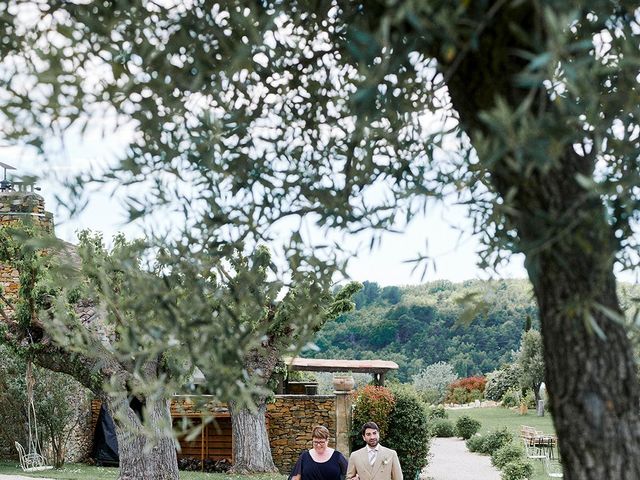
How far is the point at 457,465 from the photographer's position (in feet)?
82.4

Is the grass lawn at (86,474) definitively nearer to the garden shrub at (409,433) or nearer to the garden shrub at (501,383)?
the garden shrub at (409,433)

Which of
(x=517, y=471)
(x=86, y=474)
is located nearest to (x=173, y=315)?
(x=517, y=471)

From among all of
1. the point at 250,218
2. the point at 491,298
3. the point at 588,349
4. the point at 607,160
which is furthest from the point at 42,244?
the point at 607,160

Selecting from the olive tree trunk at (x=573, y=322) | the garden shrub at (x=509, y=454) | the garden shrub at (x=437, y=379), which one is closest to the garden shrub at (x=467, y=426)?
the garden shrub at (x=509, y=454)

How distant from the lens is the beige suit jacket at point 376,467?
9.21 metres

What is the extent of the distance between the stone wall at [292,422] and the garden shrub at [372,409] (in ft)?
9.55

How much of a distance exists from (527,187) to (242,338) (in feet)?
3.64

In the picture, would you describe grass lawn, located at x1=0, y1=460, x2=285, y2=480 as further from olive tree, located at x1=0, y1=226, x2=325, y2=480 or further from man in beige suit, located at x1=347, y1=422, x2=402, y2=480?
olive tree, located at x1=0, y1=226, x2=325, y2=480

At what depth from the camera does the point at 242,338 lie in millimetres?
3068

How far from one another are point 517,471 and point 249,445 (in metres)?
7.30

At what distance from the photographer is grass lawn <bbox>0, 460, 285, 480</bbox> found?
19961 millimetres

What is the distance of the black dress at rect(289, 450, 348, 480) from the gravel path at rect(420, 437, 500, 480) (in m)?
12.6

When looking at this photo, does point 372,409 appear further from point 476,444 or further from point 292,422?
point 476,444

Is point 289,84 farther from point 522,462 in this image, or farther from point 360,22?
point 522,462
